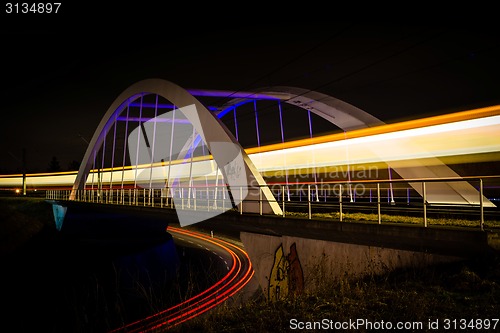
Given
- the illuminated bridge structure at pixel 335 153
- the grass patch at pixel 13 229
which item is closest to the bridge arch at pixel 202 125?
the illuminated bridge structure at pixel 335 153

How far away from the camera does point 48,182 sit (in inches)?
3169

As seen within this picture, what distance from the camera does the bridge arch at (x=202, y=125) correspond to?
15.4 meters

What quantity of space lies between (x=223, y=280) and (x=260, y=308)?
13.3 metres

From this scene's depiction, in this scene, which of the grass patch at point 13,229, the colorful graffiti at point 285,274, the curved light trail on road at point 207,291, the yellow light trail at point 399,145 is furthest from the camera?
the grass patch at point 13,229

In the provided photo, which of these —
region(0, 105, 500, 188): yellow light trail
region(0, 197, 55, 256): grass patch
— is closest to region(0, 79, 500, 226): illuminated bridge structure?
region(0, 105, 500, 188): yellow light trail

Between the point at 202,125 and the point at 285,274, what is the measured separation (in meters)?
10.7

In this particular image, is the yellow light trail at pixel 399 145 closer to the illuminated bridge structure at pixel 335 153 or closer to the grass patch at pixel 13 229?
the illuminated bridge structure at pixel 335 153

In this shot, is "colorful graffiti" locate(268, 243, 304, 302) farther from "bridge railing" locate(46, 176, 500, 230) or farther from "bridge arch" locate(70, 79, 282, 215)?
"bridge arch" locate(70, 79, 282, 215)

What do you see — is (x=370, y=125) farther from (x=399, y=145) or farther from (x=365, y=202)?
(x=365, y=202)

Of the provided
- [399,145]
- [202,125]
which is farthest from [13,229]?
[399,145]

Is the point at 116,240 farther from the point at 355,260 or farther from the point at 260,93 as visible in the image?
the point at 355,260

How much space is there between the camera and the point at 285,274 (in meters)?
11.7

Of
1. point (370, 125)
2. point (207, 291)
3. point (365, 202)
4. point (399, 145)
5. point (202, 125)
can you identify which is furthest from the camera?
point (370, 125)

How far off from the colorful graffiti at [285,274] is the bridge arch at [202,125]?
213cm
